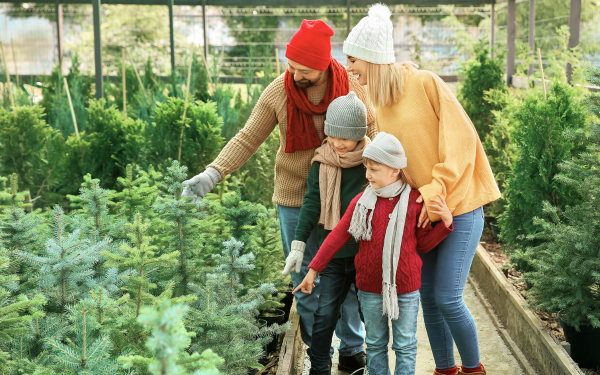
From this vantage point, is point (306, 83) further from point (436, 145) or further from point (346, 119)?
point (436, 145)

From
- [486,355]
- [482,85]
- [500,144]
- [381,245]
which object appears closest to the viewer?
[381,245]

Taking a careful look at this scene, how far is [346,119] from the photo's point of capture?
256 cm

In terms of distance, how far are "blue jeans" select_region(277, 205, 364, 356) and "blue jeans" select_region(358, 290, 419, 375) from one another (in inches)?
18.3

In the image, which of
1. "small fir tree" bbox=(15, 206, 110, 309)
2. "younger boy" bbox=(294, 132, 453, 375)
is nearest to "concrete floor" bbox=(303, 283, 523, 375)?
"younger boy" bbox=(294, 132, 453, 375)

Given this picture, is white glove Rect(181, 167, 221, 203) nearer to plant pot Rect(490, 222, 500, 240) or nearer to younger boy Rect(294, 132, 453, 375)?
younger boy Rect(294, 132, 453, 375)

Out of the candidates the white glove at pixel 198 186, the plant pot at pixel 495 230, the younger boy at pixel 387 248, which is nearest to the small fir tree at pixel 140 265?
the white glove at pixel 198 186

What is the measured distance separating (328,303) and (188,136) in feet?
7.66

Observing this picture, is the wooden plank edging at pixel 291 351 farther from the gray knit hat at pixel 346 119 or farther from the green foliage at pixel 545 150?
the green foliage at pixel 545 150

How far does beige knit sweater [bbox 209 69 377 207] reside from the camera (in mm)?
2879

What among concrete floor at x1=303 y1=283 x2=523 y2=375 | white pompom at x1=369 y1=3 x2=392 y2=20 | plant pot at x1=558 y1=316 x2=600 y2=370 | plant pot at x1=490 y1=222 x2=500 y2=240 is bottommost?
concrete floor at x1=303 y1=283 x2=523 y2=375

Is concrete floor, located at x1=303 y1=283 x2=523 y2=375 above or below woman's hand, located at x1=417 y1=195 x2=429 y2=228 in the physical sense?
below

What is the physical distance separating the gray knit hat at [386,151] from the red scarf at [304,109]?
0.51 m

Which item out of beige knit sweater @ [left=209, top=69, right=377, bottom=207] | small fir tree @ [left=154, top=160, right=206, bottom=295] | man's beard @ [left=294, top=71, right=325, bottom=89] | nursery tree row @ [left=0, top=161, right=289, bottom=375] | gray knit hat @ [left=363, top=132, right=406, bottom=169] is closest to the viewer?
nursery tree row @ [left=0, top=161, right=289, bottom=375]

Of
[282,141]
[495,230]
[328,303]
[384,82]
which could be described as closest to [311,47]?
[384,82]
